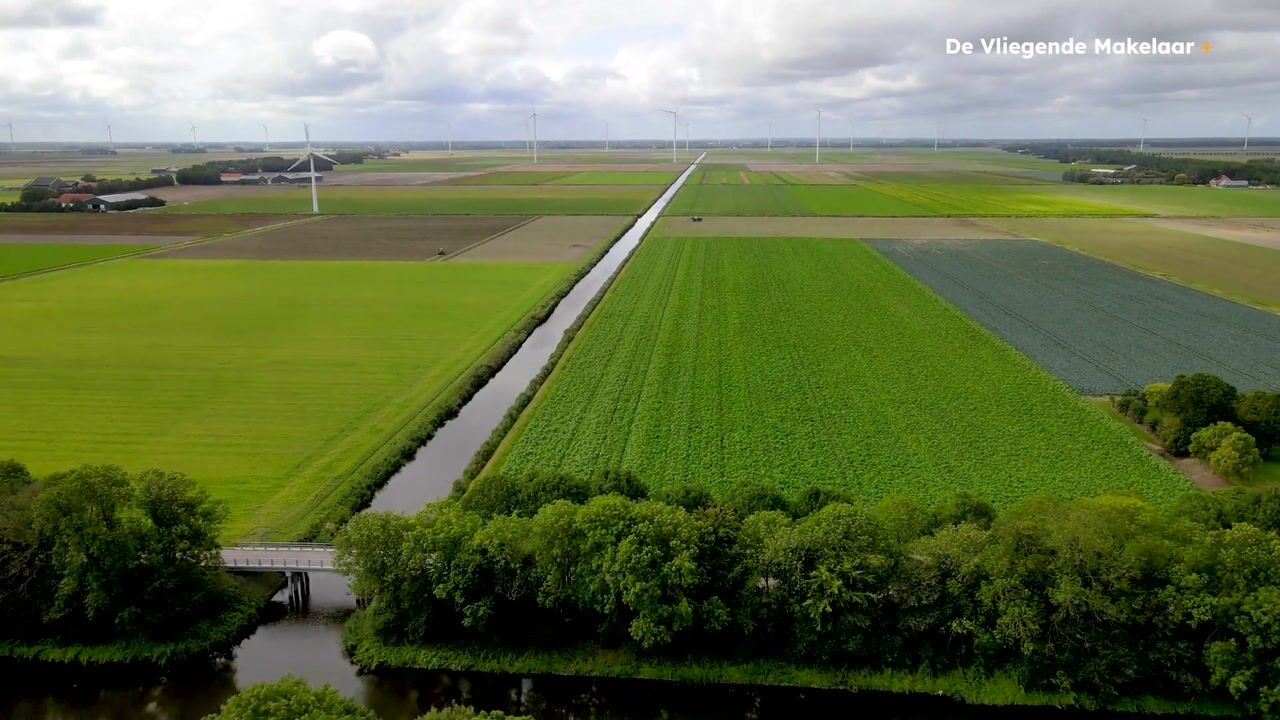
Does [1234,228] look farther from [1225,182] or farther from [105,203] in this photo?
[105,203]

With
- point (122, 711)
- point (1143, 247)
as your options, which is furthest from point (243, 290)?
point (1143, 247)

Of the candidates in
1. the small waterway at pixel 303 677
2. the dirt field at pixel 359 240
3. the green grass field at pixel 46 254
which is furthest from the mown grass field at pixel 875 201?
the small waterway at pixel 303 677

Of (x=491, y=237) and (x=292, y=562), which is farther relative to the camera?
(x=491, y=237)

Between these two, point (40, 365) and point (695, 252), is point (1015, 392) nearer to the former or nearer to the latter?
point (695, 252)

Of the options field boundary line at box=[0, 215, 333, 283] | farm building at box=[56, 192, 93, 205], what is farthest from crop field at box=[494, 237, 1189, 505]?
farm building at box=[56, 192, 93, 205]

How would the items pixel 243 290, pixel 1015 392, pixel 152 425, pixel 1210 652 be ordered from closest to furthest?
pixel 1210 652
pixel 152 425
pixel 1015 392
pixel 243 290

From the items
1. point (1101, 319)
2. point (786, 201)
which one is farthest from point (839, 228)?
point (1101, 319)

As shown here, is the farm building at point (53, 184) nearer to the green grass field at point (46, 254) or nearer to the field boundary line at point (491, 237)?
the green grass field at point (46, 254)
